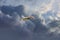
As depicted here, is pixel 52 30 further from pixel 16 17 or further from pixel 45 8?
pixel 16 17

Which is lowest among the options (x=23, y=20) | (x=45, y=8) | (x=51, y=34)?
(x=51, y=34)

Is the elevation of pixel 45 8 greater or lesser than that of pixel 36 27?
greater

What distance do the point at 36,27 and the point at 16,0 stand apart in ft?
2.63

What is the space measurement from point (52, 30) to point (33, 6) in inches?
28.8

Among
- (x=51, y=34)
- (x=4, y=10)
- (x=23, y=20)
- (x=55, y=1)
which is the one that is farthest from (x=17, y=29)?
(x=55, y=1)

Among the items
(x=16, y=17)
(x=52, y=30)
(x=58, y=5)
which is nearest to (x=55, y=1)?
(x=58, y=5)

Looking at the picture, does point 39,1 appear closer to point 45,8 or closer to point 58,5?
point 45,8

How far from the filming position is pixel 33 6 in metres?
3.85

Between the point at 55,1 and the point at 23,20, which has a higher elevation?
the point at 55,1

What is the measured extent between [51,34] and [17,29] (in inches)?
32.6

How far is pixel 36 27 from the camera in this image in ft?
12.7

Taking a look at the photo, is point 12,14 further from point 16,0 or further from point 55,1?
point 55,1

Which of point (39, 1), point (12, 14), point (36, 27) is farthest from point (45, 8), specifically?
point (12, 14)

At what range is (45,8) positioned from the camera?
384 centimetres
